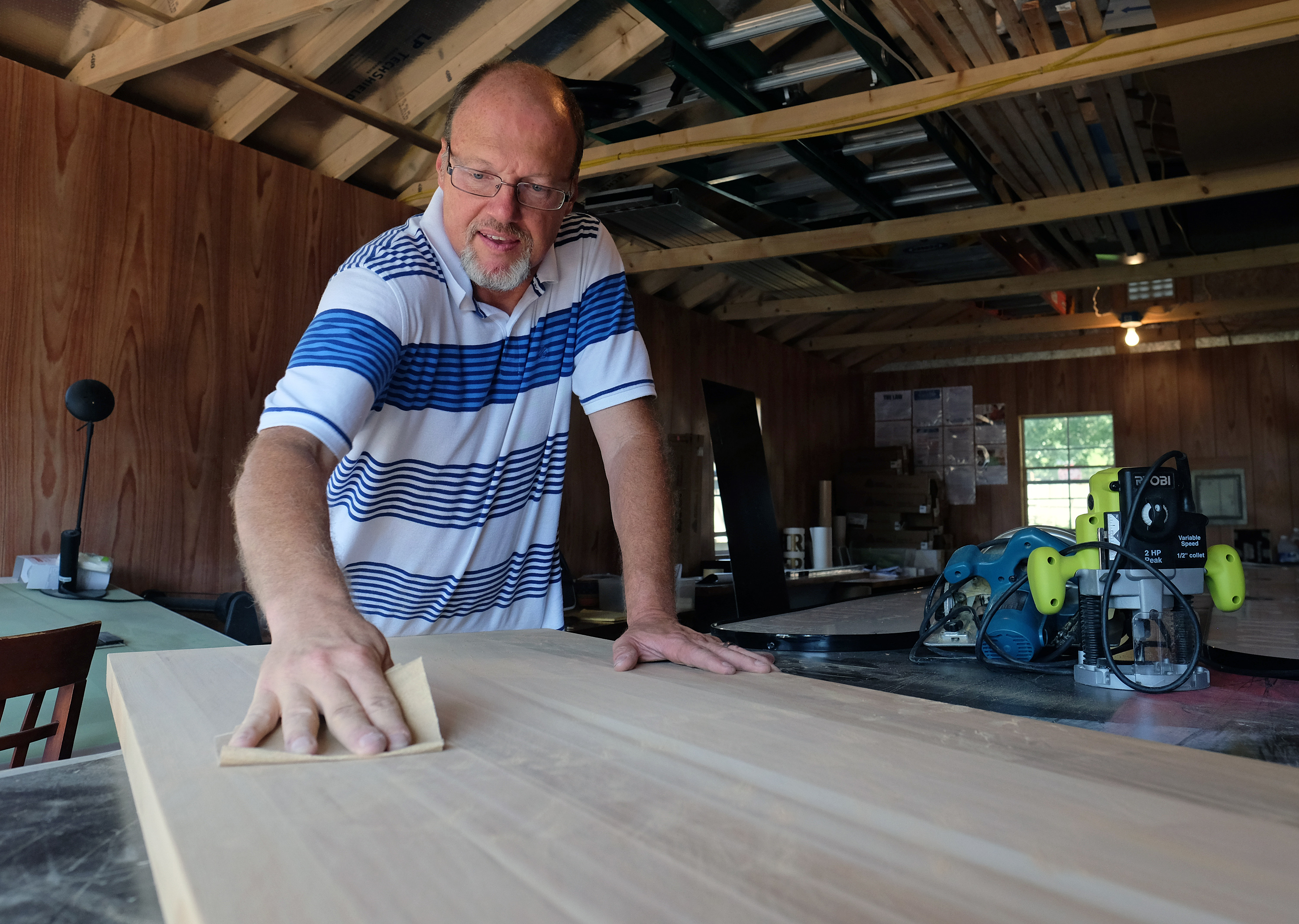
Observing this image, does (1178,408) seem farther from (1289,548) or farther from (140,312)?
(140,312)

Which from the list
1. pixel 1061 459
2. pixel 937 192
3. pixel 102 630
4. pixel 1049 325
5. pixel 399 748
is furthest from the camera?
pixel 1061 459

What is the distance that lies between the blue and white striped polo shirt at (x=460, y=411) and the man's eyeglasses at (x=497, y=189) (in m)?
0.09

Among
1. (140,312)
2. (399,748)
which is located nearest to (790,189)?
(140,312)

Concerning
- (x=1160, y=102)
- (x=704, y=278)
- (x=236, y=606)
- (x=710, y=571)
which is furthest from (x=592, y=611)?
(x=1160, y=102)

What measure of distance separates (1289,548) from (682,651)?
747 cm

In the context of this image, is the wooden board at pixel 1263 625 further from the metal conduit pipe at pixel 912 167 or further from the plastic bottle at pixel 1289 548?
the plastic bottle at pixel 1289 548

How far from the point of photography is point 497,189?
4.06ft

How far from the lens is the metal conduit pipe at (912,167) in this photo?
12.3ft

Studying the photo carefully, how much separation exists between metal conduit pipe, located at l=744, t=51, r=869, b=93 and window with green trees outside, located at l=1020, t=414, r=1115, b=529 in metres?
5.93

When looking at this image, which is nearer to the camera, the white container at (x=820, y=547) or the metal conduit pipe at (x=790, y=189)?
the metal conduit pipe at (x=790, y=189)

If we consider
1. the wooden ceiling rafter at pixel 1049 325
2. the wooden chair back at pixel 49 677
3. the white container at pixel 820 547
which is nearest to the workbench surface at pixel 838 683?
the wooden chair back at pixel 49 677

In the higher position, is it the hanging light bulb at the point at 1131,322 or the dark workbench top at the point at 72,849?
the hanging light bulb at the point at 1131,322

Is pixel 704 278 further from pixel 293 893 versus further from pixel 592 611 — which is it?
pixel 293 893

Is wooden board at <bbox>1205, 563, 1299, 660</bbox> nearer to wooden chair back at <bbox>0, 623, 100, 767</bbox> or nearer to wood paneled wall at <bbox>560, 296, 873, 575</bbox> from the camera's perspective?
wooden chair back at <bbox>0, 623, 100, 767</bbox>
